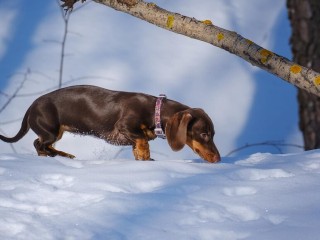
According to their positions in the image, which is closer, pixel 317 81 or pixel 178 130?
pixel 317 81

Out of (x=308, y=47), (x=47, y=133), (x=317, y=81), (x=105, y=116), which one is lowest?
(x=47, y=133)

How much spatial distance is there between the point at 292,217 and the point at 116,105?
6.65ft

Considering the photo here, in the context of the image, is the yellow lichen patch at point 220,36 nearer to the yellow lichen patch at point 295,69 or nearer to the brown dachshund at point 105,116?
the yellow lichen patch at point 295,69

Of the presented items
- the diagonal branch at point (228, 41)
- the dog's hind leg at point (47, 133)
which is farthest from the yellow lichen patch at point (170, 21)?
the dog's hind leg at point (47, 133)

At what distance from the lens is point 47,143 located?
4262 mm

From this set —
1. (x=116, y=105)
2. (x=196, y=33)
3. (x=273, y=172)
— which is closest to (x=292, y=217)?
(x=273, y=172)

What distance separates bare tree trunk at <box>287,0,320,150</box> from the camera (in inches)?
190

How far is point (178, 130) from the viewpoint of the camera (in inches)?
151

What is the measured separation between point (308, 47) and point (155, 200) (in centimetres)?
271

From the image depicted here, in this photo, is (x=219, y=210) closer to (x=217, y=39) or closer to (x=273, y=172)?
(x=273, y=172)

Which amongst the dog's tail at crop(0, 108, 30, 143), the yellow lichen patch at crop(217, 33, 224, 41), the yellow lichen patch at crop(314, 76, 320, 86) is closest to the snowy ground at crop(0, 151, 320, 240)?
the yellow lichen patch at crop(314, 76, 320, 86)

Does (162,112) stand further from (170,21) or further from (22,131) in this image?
(22,131)

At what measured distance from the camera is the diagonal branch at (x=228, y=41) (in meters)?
3.30

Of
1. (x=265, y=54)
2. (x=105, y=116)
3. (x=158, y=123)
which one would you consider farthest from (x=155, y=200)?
(x=105, y=116)
